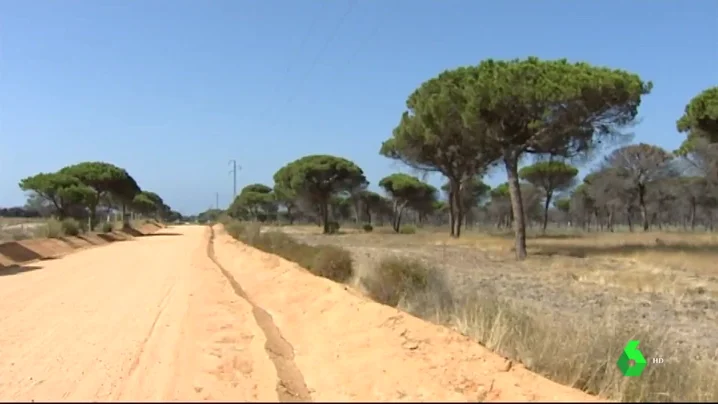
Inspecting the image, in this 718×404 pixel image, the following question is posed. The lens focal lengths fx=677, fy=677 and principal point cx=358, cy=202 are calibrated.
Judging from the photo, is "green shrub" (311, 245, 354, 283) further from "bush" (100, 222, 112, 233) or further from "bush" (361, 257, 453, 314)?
"bush" (100, 222, 112, 233)

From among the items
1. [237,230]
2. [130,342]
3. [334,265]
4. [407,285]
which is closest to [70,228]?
[237,230]

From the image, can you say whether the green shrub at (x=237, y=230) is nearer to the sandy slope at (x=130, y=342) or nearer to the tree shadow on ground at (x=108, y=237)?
the tree shadow on ground at (x=108, y=237)

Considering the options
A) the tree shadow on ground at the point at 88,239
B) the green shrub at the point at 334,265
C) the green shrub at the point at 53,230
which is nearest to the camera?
the green shrub at the point at 334,265

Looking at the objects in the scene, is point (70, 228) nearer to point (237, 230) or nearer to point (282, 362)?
point (237, 230)

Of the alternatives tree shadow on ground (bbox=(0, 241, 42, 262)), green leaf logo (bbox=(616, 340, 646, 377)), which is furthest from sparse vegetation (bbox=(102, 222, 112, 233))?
green leaf logo (bbox=(616, 340, 646, 377))

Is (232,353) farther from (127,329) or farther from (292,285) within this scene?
(292,285)

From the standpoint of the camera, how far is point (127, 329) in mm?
11711

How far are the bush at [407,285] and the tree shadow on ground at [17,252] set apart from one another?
20.7 metres

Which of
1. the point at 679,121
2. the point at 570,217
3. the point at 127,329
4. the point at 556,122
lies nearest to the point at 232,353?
the point at 127,329

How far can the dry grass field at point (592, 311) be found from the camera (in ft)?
21.9

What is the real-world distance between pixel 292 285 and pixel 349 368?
29.2 ft

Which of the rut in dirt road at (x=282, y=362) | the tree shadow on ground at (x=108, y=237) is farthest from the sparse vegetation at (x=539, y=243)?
the tree shadow on ground at (x=108, y=237)

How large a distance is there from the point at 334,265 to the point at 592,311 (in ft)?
23.2

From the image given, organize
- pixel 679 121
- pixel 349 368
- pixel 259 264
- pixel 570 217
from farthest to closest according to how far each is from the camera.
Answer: pixel 570 217 → pixel 679 121 → pixel 259 264 → pixel 349 368
